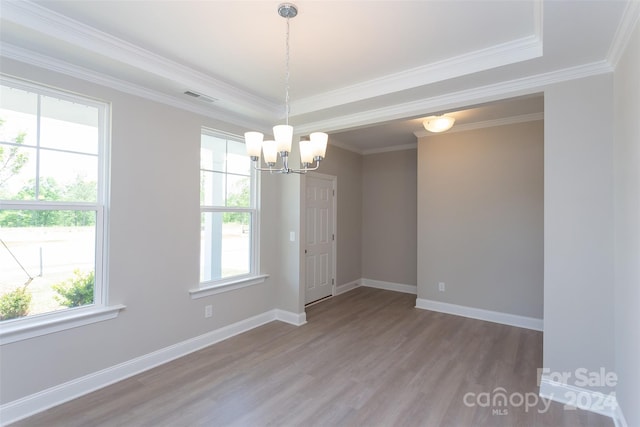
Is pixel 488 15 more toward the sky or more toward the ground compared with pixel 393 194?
more toward the sky

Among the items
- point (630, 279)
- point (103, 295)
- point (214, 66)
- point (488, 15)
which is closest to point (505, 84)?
point (488, 15)

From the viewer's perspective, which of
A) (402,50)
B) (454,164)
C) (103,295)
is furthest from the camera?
(454,164)

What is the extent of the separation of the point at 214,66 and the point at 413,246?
4404 millimetres

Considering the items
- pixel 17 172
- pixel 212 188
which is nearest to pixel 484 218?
pixel 212 188

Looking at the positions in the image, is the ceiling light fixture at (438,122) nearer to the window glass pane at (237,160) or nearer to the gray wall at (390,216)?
the gray wall at (390,216)

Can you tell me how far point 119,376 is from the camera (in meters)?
2.65

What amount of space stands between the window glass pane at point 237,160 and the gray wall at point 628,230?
11.6ft

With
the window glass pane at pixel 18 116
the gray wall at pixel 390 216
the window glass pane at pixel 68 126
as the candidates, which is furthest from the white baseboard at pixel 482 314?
the window glass pane at pixel 18 116

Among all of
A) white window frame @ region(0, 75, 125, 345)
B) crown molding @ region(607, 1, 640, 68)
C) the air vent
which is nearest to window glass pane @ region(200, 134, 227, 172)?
the air vent

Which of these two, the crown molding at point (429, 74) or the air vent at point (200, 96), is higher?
the crown molding at point (429, 74)

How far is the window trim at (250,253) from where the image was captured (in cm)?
342

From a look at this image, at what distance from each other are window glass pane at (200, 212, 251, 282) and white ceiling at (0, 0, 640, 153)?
1.26 m

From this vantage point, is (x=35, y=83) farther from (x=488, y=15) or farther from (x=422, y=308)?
(x=422, y=308)

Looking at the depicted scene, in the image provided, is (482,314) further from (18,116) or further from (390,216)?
(18,116)
